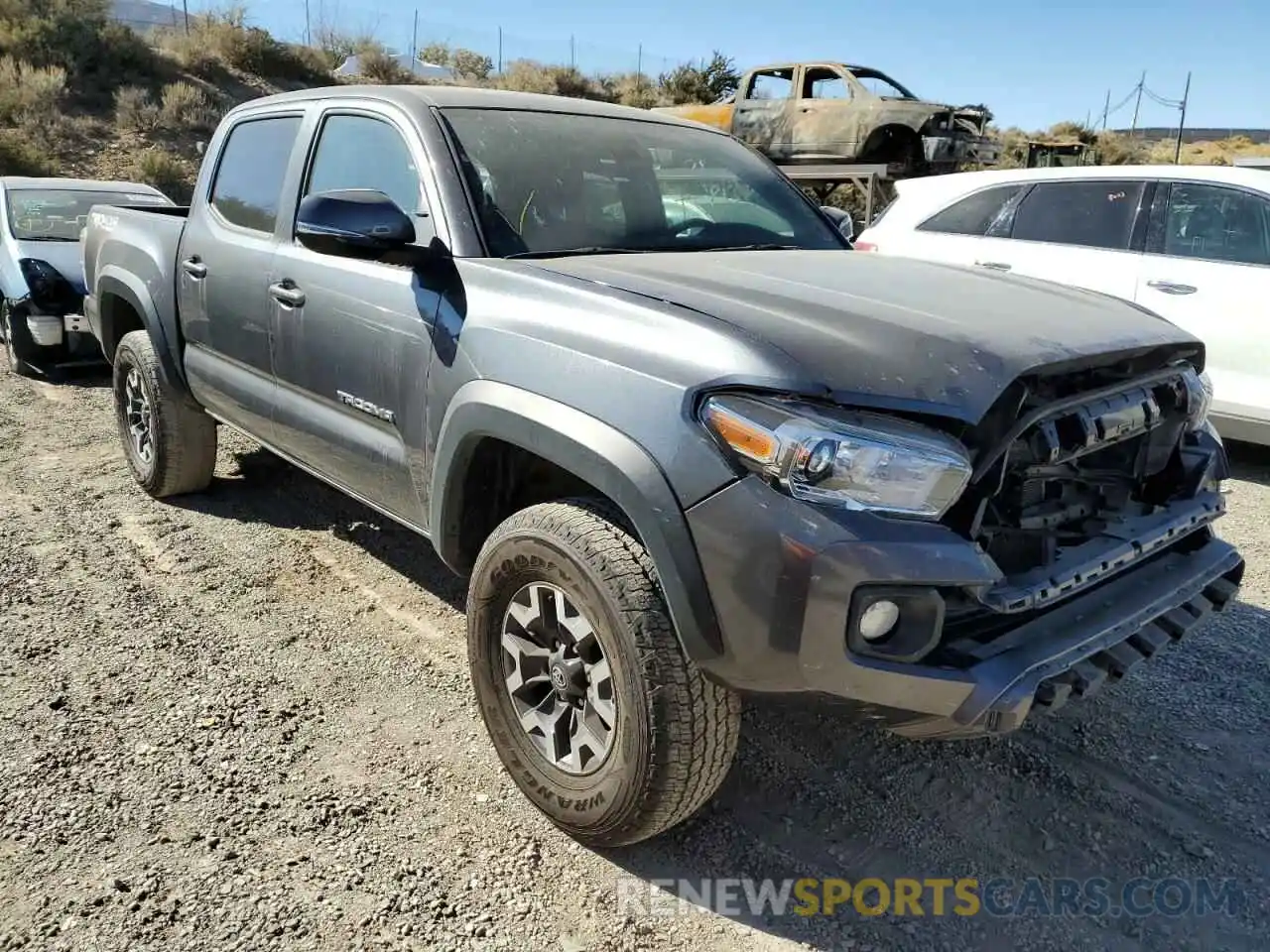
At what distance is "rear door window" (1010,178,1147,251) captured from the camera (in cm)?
607

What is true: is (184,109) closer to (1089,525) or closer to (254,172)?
(254,172)

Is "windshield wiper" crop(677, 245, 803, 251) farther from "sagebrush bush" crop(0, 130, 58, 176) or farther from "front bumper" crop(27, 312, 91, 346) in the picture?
"sagebrush bush" crop(0, 130, 58, 176)

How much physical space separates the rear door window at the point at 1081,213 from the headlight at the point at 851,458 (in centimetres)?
486

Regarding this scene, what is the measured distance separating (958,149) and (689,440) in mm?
13128

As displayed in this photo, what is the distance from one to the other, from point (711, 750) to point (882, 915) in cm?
59

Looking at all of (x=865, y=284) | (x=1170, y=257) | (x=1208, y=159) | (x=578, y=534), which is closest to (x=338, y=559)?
(x=578, y=534)

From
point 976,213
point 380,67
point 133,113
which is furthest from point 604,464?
point 380,67

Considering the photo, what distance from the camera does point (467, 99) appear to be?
3.35 m

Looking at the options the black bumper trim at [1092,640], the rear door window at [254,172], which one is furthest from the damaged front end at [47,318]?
the black bumper trim at [1092,640]

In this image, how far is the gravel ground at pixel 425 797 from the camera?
2.29 metres

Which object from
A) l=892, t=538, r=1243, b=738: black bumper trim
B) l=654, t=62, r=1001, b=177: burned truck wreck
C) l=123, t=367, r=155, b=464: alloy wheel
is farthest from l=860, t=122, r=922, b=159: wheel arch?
l=892, t=538, r=1243, b=738: black bumper trim

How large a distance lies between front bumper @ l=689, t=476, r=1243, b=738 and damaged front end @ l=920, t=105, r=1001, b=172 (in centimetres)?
1267

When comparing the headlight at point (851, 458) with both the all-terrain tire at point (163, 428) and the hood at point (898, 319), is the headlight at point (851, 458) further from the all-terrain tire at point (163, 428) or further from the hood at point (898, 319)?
the all-terrain tire at point (163, 428)

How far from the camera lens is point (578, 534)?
232 centimetres
